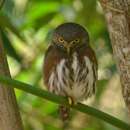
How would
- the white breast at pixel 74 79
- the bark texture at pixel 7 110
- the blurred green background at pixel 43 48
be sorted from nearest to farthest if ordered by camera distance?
the bark texture at pixel 7 110
the white breast at pixel 74 79
the blurred green background at pixel 43 48

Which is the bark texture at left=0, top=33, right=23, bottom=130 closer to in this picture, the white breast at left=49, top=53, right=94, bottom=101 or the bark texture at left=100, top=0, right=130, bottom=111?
the bark texture at left=100, top=0, right=130, bottom=111

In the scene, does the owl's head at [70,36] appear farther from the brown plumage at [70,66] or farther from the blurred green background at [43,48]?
the blurred green background at [43,48]

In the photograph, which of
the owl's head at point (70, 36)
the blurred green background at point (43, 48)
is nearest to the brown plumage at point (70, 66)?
the owl's head at point (70, 36)

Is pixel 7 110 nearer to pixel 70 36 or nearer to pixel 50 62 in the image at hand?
pixel 50 62

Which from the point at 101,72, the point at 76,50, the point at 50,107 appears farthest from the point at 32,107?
the point at 76,50

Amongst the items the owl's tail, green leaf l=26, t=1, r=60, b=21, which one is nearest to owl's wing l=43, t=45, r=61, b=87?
the owl's tail

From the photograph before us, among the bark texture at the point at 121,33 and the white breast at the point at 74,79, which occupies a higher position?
A: the bark texture at the point at 121,33
